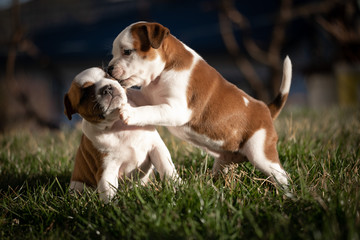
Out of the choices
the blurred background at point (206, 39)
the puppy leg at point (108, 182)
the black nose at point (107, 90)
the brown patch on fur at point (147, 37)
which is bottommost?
the blurred background at point (206, 39)

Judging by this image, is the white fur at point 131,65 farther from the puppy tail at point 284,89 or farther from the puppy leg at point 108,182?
the puppy tail at point 284,89

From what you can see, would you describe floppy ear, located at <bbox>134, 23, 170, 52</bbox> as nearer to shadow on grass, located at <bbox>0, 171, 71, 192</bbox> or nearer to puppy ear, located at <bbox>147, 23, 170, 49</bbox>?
puppy ear, located at <bbox>147, 23, 170, 49</bbox>

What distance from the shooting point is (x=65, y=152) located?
12.3 feet

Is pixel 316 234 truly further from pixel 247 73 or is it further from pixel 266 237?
pixel 247 73

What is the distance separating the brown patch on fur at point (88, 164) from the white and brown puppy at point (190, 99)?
1.53 feet

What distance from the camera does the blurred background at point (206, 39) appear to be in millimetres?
8453

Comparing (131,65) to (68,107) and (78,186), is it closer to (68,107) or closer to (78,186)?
(68,107)

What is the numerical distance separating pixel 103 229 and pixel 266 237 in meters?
0.88

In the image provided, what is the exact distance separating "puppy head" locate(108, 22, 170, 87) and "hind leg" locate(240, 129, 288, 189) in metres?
0.86

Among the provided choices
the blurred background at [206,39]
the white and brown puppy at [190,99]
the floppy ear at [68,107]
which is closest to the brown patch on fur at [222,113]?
the white and brown puppy at [190,99]

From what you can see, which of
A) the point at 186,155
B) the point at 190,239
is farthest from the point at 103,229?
the point at 186,155

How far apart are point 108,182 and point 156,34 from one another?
103 cm

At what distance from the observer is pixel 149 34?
2.25 m

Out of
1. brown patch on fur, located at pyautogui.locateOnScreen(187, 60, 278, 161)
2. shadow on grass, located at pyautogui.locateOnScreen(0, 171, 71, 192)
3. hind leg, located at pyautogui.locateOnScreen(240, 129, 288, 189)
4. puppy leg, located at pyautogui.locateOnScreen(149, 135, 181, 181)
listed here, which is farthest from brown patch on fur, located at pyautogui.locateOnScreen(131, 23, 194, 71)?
shadow on grass, located at pyautogui.locateOnScreen(0, 171, 71, 192)
